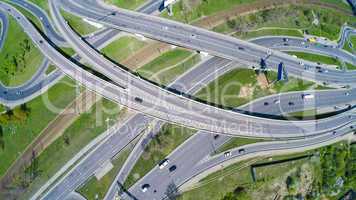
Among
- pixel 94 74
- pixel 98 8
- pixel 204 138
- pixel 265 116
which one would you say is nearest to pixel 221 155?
pixel 204 138

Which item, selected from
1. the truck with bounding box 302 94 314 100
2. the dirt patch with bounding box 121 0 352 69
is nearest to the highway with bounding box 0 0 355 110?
the dirt patch with bounding box 121 0 352 69

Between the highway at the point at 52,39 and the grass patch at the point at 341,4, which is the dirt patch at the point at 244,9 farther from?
the highway at the point at 52,39

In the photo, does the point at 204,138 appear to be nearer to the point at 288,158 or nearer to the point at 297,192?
the point at 288,158

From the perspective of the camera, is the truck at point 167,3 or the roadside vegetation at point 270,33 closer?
the truck at point 167,3

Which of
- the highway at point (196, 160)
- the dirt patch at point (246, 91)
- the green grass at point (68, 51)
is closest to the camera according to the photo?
the highway at point (196, 160)

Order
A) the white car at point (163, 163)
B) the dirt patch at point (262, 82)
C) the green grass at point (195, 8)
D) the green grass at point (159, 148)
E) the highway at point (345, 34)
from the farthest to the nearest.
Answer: the highway at point (345, 34) < the green grass at point (195, 8) < the dirt patch at point (262, 82) < the white car at point (163, 163) < the green grass at point (159, 148)

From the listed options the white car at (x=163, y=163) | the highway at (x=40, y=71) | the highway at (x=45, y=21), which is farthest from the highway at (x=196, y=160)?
the highway at (x=45, y=21)

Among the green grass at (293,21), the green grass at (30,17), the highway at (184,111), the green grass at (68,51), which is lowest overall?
the highway at (184,111)
